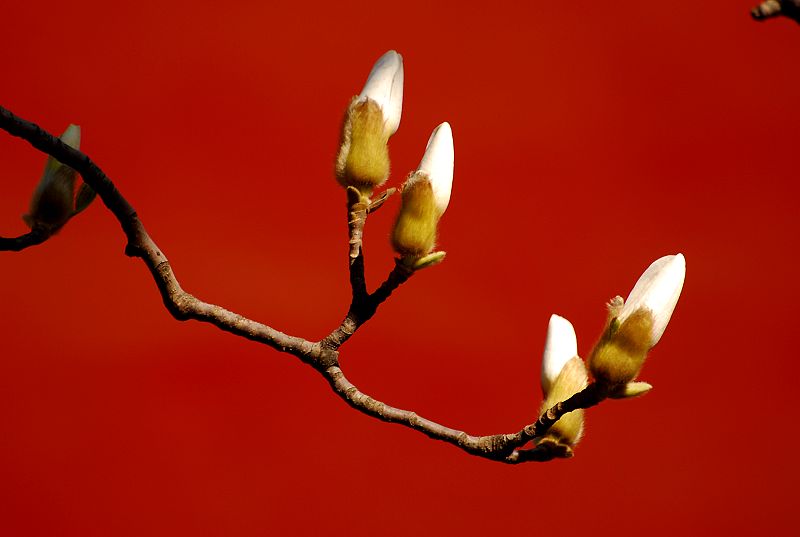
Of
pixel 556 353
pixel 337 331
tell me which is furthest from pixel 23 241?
pixel 556 353

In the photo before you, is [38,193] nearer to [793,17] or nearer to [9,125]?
[9,125]

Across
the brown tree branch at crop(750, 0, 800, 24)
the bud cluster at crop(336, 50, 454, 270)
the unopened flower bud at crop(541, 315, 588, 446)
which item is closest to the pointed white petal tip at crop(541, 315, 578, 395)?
the unopened flower bud at crop(541, 315, 588, 446)

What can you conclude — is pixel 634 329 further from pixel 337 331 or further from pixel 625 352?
pixel 337 331

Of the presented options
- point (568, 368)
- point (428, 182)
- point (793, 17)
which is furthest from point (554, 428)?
point (793, 17)

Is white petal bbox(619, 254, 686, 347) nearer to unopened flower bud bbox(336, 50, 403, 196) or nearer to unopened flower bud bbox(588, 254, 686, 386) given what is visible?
unopened flower bud bbox(588, 254, 686, 386)

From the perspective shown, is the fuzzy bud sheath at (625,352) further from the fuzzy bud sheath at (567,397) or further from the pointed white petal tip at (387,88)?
the pointed white petal tip at (387,88)

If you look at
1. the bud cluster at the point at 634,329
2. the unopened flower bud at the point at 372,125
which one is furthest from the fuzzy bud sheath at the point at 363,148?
the bud cluster at the point at 634,329
